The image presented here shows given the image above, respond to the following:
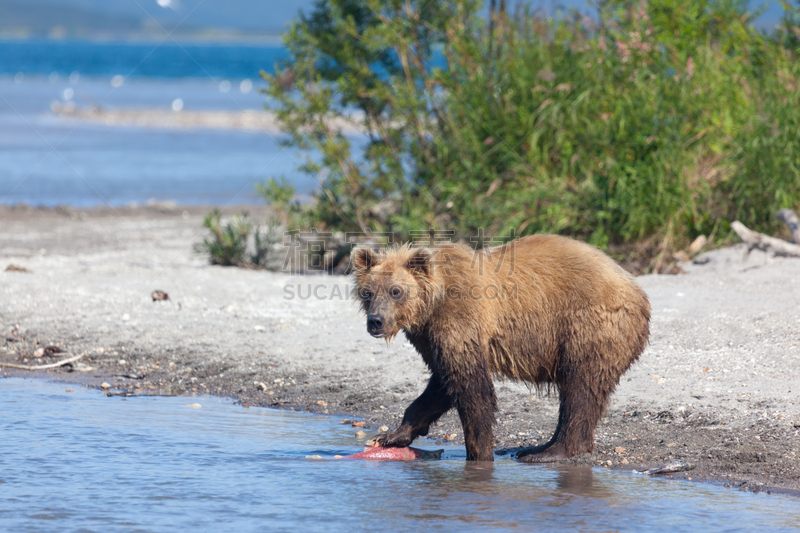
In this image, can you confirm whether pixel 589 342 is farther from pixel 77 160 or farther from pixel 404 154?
pixel 77 160

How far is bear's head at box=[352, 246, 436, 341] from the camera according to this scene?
18.2 feet

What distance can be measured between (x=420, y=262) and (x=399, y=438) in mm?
1224

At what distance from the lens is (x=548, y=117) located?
1101cm

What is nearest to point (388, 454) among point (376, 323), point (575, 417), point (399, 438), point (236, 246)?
point (399, 438)

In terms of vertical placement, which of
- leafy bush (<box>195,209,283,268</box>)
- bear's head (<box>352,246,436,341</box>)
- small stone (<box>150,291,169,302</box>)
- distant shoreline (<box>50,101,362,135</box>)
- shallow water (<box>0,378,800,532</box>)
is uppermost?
distant shoreline (<box>50,101,362,135</box>)

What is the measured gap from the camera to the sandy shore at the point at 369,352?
6.06 meters

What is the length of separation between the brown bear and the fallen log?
473cm

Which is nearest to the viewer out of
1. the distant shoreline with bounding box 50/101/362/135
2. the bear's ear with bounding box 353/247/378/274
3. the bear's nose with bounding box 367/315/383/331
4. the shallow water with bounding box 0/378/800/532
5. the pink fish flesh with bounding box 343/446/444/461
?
the shallow water with bounding box 0/378/800/532

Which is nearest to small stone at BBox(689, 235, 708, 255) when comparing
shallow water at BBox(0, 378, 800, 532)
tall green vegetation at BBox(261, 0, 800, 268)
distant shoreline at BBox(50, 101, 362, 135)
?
tall green vegetation at BBox(261, 0, 800, 268)

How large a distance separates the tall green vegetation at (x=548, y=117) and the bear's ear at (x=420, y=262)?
5.02 meters

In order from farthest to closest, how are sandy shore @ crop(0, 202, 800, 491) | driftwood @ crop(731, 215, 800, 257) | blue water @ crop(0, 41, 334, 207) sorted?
blue water @ crop(0, 41, 334, 207) < driftwood @ crop(731, 215, 800, 257) < sandy shore @ crop(0, 202, 800, 491)

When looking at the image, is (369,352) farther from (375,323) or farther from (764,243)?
(764,243)

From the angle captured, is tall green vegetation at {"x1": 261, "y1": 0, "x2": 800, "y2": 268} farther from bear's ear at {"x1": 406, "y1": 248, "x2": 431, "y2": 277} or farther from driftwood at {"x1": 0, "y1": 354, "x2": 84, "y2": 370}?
bear's ear at {"x1": 406, "y1": 248, "x2": 431, "y2": 277}

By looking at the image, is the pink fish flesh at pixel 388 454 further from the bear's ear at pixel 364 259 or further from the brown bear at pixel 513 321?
the bear's ear at pixel 364 259
